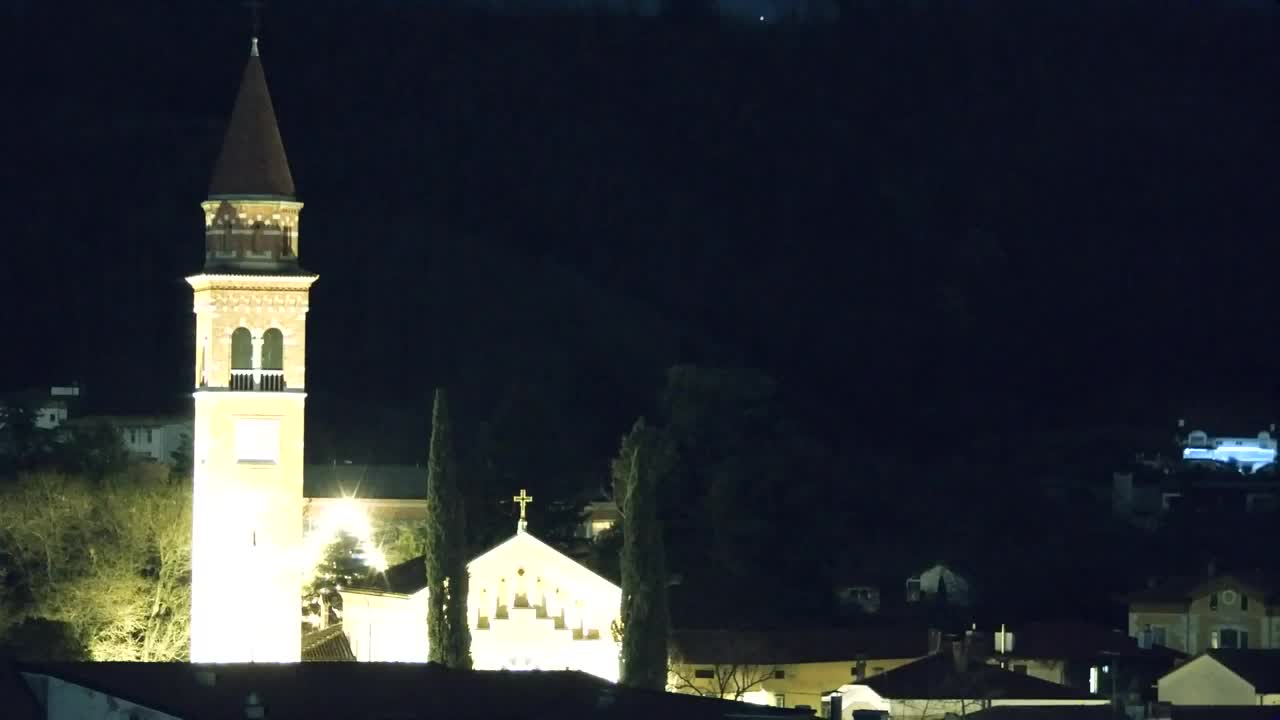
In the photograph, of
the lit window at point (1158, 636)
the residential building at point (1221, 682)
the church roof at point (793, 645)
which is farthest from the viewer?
the lit window at point (1158, 636)

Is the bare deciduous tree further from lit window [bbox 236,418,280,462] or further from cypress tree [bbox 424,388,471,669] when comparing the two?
lit window [bbox 236,418,280,462]

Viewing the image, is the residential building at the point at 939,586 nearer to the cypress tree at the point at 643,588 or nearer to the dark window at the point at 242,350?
the cypress tree at the point at 643,588

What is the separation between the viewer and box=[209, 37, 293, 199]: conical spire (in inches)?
2808

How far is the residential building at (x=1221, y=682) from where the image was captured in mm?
76375

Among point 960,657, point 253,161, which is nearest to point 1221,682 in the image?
point 960,657

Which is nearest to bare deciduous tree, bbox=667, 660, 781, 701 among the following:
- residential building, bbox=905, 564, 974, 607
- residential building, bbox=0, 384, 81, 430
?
residential building, bbox=905, 564, 974, 607

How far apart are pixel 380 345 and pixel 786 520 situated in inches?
3402

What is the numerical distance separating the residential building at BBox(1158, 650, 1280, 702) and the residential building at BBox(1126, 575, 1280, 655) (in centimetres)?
1442

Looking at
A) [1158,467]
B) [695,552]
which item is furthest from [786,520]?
[1158,467]

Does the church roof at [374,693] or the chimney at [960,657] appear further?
the chimney at [960,657]

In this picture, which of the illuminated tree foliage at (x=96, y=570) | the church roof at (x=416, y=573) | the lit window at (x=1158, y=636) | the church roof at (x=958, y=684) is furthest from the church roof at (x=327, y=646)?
the lit window at (x=1158, y=636)

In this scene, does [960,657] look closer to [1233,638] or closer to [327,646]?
[327,646]

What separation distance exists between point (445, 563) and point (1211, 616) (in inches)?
1256

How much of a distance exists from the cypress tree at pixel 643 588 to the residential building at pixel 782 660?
8354mm
